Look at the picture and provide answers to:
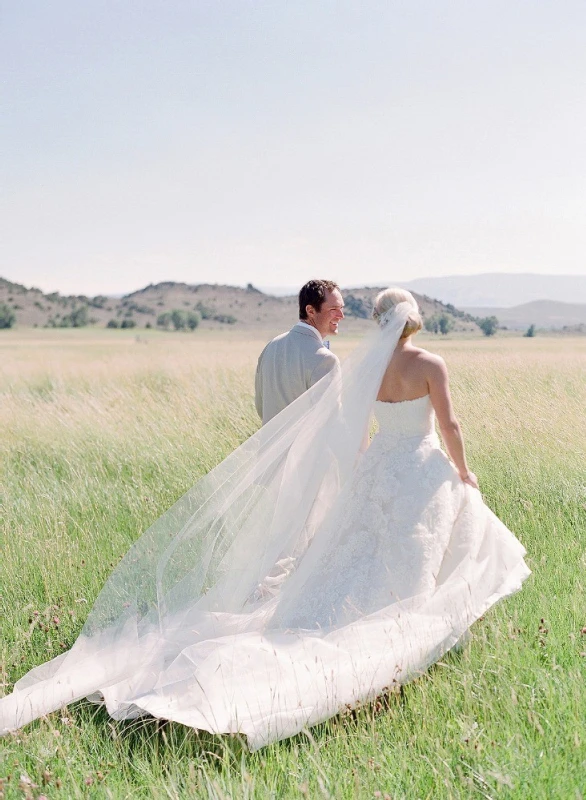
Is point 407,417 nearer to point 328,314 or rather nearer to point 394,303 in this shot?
point 394,303

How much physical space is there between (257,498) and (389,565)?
3.09 ft

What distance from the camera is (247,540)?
4.77 m

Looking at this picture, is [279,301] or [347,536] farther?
[279,301]

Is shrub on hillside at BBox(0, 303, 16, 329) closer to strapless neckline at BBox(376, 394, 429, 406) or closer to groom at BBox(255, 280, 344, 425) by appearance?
groom at BBox(255, 280, 344, 425)

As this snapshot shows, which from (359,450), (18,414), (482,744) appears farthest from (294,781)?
(18,414)

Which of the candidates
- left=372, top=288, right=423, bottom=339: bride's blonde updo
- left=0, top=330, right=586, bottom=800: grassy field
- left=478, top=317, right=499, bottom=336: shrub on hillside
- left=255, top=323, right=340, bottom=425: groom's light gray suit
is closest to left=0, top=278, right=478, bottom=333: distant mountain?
left=478, top=317, right=499, bottom=336: shrub on hillside

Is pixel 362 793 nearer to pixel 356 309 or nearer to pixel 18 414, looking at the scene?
pixel 18 414

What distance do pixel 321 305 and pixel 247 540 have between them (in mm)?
1687

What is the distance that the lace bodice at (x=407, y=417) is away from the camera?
15.5 feet

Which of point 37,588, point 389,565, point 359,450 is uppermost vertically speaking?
point 359,450

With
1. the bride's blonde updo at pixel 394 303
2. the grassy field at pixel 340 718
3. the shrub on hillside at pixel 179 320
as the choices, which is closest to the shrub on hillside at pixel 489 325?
the shrub on hillside at pixel 179 320

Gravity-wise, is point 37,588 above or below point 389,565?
below

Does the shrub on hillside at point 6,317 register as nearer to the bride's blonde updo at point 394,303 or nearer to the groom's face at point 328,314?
the groom's face at point 328,314

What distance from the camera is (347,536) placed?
4680 millimetres
